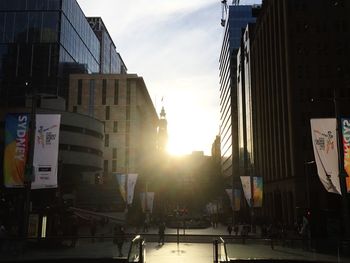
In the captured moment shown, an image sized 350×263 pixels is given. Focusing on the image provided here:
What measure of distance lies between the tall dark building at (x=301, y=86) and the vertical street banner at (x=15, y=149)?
1768 inches

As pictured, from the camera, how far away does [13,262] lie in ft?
60.7

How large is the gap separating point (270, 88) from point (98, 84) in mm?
58013

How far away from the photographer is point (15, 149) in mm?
22500

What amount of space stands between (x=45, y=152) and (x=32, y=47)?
274 ft

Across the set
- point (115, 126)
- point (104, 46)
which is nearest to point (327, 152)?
point (115, 126)

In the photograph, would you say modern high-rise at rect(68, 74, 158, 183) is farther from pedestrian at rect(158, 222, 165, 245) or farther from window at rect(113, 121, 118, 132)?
pedestrian at rect(158, 222, 165, 245)

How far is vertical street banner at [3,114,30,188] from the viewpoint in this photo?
867 inches

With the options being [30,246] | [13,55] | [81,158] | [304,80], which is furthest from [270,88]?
[30,246]

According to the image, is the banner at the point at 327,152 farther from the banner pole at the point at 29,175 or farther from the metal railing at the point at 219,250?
the banner pole at the point at 29,175

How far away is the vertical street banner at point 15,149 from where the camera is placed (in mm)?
22016

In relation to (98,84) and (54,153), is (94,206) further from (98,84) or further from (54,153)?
(54,153)

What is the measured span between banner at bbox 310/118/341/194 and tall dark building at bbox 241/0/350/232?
3868 cm

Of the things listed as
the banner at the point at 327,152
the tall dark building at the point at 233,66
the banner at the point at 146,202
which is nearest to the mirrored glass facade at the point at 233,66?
the tall dark building at the point at 233,66

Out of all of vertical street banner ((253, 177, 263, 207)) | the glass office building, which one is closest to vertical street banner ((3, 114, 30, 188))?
vertical street banner ((253, 177, 263, 207))
